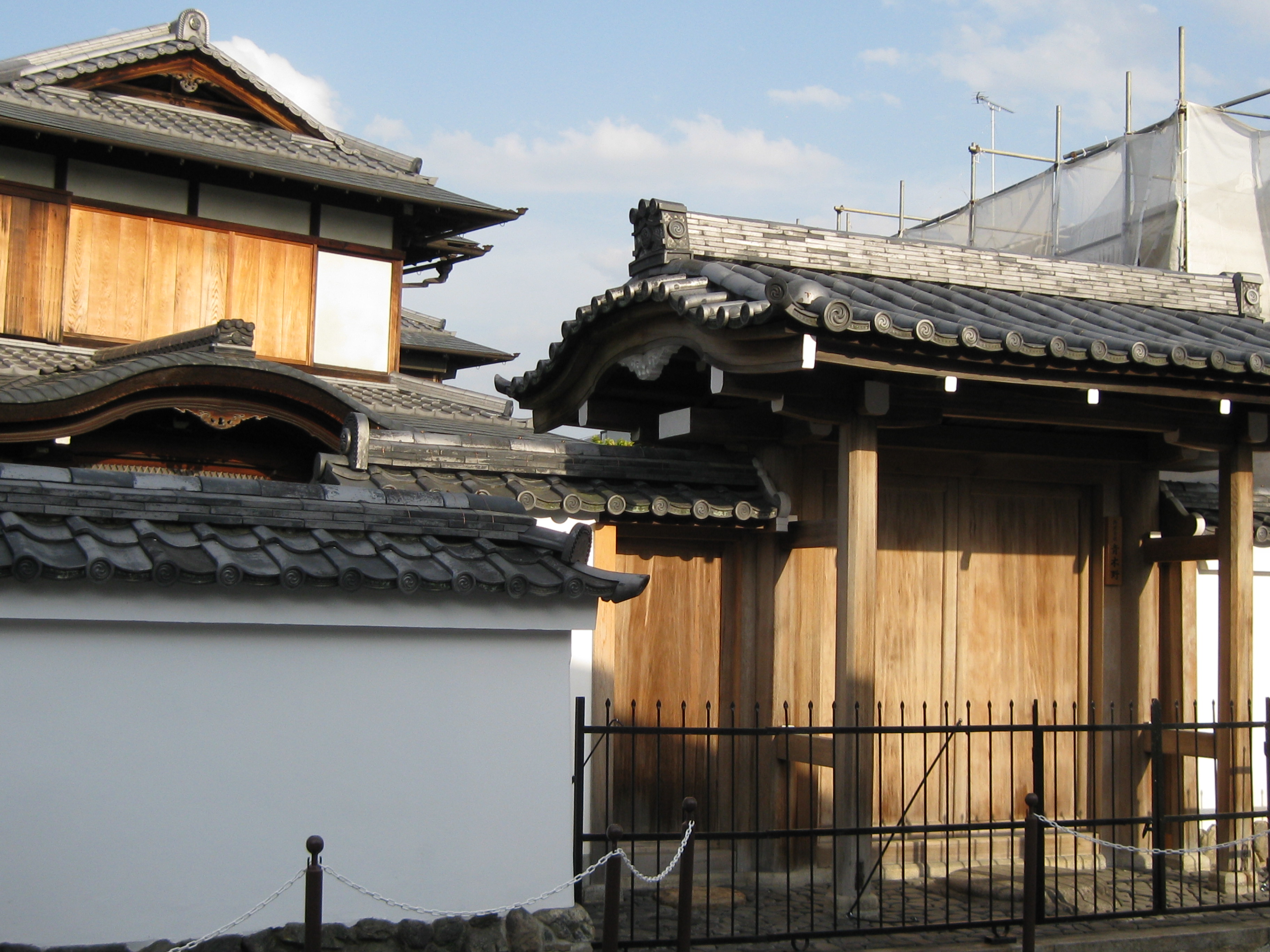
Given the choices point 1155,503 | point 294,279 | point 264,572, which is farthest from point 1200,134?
point 264,572

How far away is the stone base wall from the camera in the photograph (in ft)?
18.2

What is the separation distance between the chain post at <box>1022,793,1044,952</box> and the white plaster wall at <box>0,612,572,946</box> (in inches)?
113

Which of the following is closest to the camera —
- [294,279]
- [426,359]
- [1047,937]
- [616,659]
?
[1047,937]

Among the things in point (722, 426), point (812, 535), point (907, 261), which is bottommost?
point (812, 535)

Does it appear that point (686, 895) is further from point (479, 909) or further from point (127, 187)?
point (127, 187)

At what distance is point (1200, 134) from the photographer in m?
17.2

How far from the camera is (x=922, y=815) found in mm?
9766

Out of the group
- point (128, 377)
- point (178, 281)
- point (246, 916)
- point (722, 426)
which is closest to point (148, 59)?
point (178, 281)

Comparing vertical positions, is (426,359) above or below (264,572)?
above

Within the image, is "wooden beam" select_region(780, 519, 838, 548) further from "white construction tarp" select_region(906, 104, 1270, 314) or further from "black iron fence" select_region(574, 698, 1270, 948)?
"white construction tarp" select_region(906, 104, 1270, 314)

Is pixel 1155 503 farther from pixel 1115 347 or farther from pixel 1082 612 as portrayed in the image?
pixel 1115 347

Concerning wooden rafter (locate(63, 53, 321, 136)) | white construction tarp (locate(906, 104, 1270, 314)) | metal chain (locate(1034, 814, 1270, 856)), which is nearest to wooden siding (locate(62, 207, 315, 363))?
wooden rafter (locate(63, 53, 321, 136))

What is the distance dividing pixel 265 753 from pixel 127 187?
38.0ft

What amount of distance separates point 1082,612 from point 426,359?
15.6m
